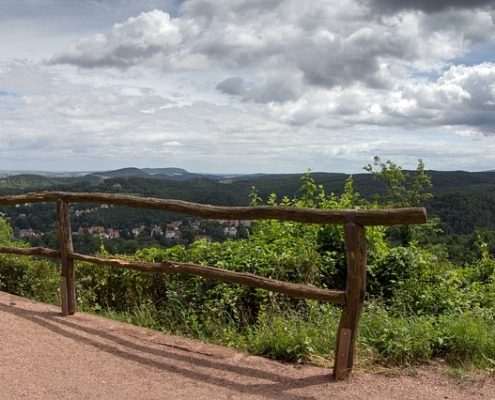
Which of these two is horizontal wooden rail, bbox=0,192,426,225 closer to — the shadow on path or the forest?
the forest

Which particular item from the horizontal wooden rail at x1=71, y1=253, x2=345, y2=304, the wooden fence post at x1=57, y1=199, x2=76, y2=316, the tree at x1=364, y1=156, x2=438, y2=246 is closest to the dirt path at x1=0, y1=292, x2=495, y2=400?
the horizontal wooden rail at x1=71, y1=253, x2=345, y2=304

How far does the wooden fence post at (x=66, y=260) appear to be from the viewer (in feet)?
20.9

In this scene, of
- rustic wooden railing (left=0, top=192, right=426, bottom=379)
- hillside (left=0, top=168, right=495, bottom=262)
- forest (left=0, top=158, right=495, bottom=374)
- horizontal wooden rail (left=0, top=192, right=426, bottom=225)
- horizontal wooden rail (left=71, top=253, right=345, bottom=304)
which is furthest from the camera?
hillside (left=0, top=168, right=495, bottom=262)

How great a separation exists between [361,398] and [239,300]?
2.59m

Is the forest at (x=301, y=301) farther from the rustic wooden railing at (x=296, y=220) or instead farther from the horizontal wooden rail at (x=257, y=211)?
the horizontal wooden rail at (x=257, y=211)

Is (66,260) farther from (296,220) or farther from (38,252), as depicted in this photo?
(296,220)

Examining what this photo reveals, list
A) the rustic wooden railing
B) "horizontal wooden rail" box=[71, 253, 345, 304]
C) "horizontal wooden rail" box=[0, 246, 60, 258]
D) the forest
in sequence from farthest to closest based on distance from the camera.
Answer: "horizontal wooden rail" box=[0, 246, 60, 258] < the forest < "horizontal wooden rail" box=[71, 253, 345, 304] < the rustic wooden railing

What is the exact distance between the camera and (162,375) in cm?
452

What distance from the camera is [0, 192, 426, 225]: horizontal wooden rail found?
4109 millimetres

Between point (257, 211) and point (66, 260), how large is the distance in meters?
2.77

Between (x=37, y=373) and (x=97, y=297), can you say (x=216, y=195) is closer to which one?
(x=97, y=297)

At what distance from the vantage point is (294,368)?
4.66 metres

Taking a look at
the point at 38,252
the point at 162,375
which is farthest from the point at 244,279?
the point at 38,252

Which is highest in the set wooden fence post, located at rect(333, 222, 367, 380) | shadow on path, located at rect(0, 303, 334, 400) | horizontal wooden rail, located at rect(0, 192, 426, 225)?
horizontal wooden rail, located at rect(0, 192, 426, 225)
